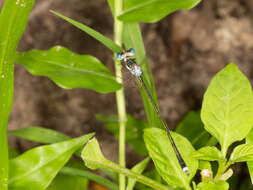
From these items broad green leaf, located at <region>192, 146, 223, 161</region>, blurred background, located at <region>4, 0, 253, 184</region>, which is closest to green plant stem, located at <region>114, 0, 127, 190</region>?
broad green leaf, located at <region>192, 146, 223, 161</region>

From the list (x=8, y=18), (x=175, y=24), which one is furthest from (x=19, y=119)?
(x=8, y=18)

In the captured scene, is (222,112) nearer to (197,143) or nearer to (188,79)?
(197,143)

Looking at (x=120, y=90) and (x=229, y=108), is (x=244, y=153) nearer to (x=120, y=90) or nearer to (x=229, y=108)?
(x=229, y=108)

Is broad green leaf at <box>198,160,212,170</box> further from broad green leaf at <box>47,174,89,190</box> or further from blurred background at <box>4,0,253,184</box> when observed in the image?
blurred background at <box>4,0,253,184</box>

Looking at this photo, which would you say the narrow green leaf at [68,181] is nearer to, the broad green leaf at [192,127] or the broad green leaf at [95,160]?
the broad green leaf at [192,127]

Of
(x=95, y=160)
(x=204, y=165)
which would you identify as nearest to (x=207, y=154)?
(x=204, y=165)
